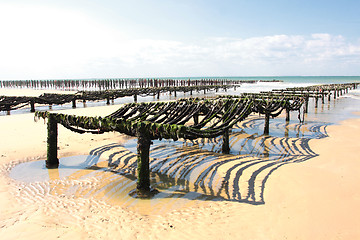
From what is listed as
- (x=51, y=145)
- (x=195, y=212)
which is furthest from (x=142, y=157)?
(x=51, y=145)

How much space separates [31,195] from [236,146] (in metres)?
8.09

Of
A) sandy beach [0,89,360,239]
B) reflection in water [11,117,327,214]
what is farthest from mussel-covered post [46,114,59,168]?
sandy beach [0,89,360,239]

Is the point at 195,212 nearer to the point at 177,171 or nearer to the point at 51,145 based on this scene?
the point at 177,171

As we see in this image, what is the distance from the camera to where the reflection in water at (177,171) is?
20.2ft

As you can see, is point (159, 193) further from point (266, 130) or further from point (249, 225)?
point (266, 130)

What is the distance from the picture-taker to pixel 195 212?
5.34 m

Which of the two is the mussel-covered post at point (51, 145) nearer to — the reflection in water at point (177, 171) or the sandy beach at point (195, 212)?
the reflection in water at point (177, 171)

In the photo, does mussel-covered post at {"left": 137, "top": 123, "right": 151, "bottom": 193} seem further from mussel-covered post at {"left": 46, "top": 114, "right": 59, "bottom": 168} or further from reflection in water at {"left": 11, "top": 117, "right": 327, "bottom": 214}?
mussel-covered post at {"left": 46, "top": 114, "right": 59, "bottom": 168}

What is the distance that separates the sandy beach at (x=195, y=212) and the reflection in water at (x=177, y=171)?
0.40ft

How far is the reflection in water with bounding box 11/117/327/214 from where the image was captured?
615 cm

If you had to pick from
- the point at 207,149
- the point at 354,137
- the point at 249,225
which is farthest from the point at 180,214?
the point at 354,137

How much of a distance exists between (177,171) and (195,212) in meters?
2.60

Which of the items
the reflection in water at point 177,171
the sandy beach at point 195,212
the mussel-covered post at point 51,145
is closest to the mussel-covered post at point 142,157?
the reflection in water at point 177,171

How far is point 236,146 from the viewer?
10930mm
